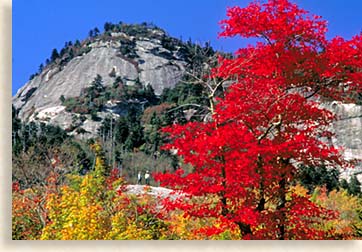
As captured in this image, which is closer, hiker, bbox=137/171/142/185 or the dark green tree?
the dark green tree

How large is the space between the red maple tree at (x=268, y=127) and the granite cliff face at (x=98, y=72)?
4.01ft

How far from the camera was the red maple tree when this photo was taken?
4203 mm

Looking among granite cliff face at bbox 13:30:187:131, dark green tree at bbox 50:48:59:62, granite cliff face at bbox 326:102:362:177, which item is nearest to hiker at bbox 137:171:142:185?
granite cliff face at bbox 13:30:187:131

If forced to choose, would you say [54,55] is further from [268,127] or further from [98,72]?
[268,127]

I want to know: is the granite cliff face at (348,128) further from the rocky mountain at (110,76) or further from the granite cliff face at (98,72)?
the granite cliff face at (98,72)

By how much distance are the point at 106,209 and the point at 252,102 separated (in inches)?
65.8

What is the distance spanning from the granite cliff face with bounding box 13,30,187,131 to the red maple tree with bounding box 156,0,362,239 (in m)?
1.22

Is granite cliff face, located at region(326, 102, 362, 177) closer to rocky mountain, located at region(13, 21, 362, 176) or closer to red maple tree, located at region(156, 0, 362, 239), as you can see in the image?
rocky mountain, located at region(13, 21, 362, 176)

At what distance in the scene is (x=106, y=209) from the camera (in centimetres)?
524

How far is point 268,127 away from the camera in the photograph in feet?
14.2

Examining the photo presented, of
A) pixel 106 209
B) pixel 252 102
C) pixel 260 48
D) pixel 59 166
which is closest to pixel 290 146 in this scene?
pixel 252 102

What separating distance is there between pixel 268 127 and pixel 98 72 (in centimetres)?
320

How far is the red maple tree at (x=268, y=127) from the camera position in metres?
4.20

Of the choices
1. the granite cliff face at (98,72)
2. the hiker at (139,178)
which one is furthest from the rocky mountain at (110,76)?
the hiker at (139,178)
